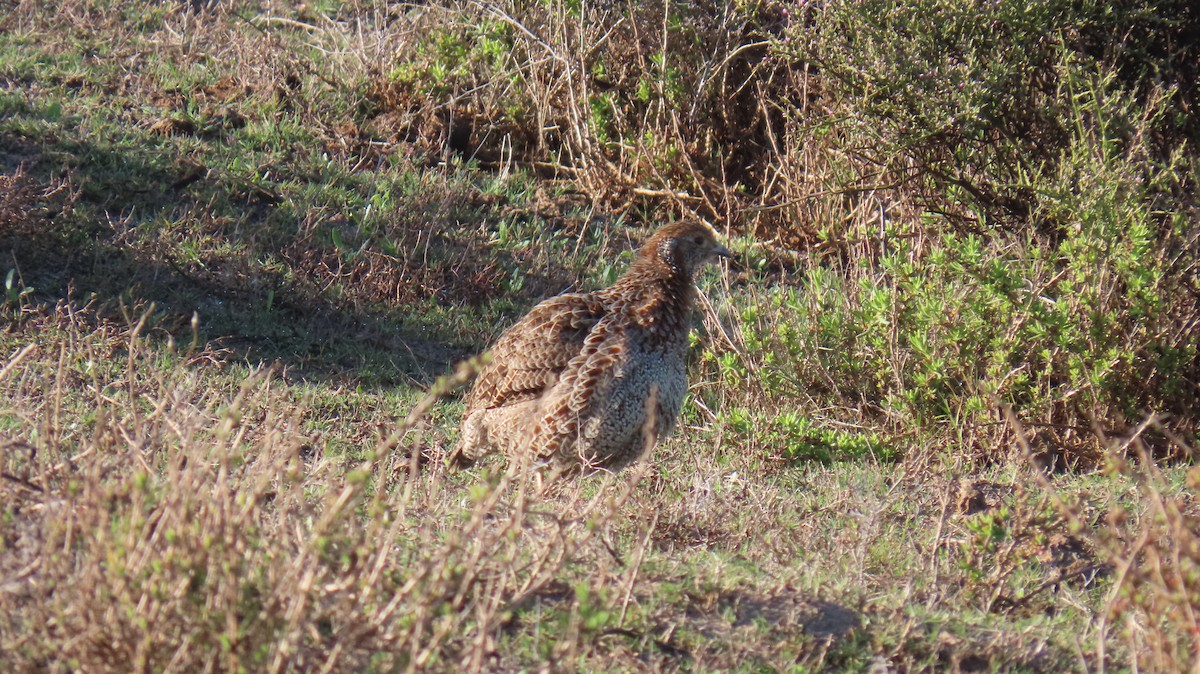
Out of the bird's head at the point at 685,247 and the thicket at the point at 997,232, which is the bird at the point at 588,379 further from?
the thicket at the point at 997,232

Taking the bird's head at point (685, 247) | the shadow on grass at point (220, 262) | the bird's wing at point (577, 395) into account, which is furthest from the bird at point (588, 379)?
the shadow on grass at point (220, 262)

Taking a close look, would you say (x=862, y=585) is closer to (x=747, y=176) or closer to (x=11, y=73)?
(x=747, y=176)

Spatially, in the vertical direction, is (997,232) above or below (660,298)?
above

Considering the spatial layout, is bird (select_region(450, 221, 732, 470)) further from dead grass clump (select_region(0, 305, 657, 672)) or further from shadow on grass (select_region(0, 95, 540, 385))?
dead grass clump (select_region(0, 305, 657, 672))

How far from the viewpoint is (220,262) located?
27.7 ft

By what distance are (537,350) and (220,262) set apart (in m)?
3.24

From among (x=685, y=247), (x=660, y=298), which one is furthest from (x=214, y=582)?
(x=685, y=247)

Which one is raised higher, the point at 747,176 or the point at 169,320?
the point at 747,176

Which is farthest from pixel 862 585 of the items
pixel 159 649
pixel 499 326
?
pixel 499 326

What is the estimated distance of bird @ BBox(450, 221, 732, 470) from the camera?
19.3 feet

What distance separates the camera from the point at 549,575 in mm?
3340

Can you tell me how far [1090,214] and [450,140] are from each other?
5.63 metres

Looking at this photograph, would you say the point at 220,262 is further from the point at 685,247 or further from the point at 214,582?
the point at 214,582

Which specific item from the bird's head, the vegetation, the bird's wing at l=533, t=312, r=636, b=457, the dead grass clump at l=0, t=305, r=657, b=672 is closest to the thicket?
the vegetation
